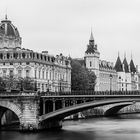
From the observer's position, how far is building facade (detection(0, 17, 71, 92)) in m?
103

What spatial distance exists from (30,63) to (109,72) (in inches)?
2634

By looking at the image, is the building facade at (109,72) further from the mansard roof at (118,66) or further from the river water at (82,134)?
the river water at (82,134)

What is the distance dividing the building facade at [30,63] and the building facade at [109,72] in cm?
2885

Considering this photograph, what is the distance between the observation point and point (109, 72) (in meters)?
166

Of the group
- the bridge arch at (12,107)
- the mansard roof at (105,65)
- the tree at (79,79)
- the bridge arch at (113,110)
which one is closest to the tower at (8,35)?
the tree at (79,79)

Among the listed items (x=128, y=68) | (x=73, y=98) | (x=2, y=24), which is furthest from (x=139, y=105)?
(x=73, y=98)

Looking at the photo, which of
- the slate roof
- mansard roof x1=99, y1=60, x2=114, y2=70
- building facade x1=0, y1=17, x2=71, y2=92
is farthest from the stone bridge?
mansard roof x1=99, y1=60, x2=114, y2=70

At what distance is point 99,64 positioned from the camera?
159000 millimetres

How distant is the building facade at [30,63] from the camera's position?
103062mm

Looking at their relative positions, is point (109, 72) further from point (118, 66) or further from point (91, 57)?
point (91, 57)

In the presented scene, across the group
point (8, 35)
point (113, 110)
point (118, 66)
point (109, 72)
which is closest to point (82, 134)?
point (113, 110)

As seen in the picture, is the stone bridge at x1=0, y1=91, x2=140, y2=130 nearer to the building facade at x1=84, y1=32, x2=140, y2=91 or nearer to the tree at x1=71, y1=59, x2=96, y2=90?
the tree at x1=71, y1=59, x2=96, y2=90

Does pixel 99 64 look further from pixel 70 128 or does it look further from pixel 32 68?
pixel 70 128

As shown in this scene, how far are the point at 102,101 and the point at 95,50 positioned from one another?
85.0 meters
